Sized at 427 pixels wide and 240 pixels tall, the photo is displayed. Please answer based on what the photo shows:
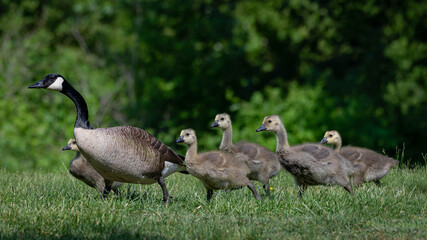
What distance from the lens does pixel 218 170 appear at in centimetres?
803

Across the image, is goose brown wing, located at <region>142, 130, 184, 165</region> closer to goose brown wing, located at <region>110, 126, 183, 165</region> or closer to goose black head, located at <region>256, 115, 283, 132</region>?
goose brown wing, located at <region>110, 126, 183, 165</region>

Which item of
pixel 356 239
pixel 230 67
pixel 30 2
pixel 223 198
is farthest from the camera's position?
pixel 30 2

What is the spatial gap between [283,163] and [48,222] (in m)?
3.49

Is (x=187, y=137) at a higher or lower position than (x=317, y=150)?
higher

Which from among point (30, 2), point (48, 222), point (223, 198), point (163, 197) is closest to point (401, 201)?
point (223, 198)

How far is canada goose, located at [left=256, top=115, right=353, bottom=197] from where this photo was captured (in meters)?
8.16

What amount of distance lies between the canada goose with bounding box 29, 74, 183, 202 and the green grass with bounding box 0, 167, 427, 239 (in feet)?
1.20

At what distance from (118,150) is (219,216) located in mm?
1713

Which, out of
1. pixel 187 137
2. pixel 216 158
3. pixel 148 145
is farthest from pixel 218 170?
pixel 148 145

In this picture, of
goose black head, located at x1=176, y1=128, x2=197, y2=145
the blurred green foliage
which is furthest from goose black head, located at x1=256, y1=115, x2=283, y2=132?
the blurred green foliage

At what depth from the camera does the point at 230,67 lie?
17969mm

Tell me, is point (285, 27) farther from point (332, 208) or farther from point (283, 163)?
point (332, 208)

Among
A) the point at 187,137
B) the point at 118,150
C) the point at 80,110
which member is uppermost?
the point at 80,110

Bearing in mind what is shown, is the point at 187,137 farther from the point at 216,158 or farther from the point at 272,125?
the point at 272,125
